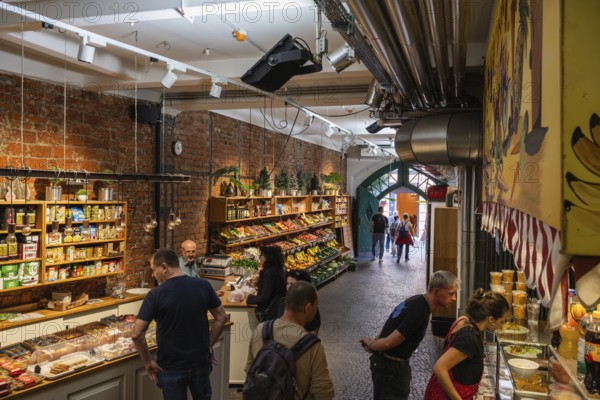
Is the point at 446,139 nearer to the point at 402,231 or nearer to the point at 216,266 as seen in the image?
the point at 216,266

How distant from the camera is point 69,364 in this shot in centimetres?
→ 341

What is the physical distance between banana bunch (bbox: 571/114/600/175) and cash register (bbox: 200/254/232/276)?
6.64 m

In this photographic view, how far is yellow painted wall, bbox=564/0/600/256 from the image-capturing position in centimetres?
88

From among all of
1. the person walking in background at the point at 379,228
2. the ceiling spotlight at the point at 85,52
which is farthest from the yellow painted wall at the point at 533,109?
the person walking in background at the point at 379,228

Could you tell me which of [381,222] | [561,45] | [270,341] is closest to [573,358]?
[270,341]

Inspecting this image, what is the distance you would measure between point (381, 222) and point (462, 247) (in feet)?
34.0

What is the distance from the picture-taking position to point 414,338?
3.19 meters

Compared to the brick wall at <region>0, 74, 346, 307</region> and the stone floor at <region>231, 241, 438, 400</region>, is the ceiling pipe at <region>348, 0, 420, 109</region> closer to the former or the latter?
the stone floor at <region>231, 241, 438, 400</region>

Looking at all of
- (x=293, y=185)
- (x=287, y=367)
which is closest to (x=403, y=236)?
(x=293, y=185)

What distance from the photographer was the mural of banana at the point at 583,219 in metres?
0.88

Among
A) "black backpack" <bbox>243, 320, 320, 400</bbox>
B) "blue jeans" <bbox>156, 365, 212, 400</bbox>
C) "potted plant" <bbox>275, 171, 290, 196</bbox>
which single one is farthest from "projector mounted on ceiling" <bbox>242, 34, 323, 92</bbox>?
"potted plant" <bbox>275, 171, 290, 196</bbox>

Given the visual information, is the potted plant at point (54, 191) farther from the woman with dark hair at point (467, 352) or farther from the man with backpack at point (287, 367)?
the woman with dark hair at point (467, 352)

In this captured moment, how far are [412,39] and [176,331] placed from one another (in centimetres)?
244

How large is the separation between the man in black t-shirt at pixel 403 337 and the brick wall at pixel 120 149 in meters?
3.78
